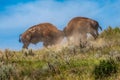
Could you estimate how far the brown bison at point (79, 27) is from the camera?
3781 centimetres

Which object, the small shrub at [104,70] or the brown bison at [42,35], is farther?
the brown bison at [42,35]

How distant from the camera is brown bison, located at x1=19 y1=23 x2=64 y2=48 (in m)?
37.9

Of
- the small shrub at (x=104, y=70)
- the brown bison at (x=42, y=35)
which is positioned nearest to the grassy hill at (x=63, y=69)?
the small shrub at (x=104, y=70)

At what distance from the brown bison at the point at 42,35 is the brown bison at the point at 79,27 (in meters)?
0.67

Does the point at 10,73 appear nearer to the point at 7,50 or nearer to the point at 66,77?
the point at 66,77

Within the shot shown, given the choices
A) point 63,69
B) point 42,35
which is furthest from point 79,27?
point 63,69

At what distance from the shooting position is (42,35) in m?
38.0

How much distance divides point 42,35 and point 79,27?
2.79 m

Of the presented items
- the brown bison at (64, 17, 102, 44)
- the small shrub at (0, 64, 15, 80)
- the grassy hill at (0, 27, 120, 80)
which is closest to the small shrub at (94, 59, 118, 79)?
the grassy hill at (0, 27, 120, 80)

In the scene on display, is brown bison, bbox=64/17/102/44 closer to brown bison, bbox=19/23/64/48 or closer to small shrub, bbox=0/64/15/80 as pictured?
brown bison, bbox=19/23/64/48

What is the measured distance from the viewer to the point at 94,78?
616 inches

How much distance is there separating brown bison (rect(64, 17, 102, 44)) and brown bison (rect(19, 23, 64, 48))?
673mm

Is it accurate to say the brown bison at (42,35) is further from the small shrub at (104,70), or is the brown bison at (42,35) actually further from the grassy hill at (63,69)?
the small shrub at (104,70)

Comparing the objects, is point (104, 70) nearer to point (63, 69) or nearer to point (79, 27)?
point (63, 69)
